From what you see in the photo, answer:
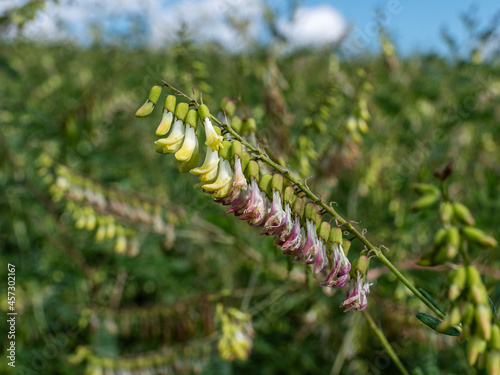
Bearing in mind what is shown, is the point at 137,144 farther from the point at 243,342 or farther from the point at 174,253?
the point at 243,342

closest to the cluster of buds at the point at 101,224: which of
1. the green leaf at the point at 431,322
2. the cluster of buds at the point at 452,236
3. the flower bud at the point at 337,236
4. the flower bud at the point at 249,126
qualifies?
the flower bud at the point at 249,126

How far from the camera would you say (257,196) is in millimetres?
1094

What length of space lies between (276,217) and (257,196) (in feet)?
0.23

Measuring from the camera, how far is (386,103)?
14.6 feet

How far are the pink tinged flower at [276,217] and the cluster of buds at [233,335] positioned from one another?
1.09 m

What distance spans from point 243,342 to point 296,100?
290 cm

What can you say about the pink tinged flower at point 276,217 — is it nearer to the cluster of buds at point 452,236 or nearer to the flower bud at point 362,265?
the flower bud at point 362,265

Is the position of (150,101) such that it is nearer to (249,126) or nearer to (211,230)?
(249,126)

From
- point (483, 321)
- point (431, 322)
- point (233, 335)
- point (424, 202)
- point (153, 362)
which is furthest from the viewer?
point (153, 362)

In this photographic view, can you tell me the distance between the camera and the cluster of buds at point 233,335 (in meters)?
2.07

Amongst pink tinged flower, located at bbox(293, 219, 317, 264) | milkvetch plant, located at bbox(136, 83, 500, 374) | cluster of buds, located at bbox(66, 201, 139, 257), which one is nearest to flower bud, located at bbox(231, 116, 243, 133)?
milkvetch plant, located at bbox(136, 83, 500, 374)

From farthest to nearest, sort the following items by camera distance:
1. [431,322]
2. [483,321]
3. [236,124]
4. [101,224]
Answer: [101,224] < [236,124] < [431,322] < [483,321]

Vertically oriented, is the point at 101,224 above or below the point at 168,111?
below

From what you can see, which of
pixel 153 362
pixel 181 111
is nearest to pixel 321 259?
pixel 181 111
